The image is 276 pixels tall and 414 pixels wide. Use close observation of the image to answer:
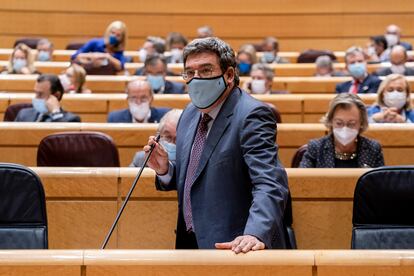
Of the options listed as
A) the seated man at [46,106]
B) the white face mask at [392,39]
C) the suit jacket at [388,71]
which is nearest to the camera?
the seated man at [46,106]

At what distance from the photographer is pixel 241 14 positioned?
10.5 m

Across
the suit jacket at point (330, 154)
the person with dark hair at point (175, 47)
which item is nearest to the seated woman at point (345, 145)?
the suit jacket at point (330, 154)

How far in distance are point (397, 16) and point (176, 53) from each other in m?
3.53

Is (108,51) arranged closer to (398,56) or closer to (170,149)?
(398,56)

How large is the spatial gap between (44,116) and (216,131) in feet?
9.45

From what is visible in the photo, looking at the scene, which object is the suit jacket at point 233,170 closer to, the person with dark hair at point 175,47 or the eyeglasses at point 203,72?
the eyeglasses at point 203,72

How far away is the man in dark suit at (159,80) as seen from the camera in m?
6.08

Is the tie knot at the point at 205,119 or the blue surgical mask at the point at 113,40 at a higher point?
the blue surgical mask at the point at 113,40

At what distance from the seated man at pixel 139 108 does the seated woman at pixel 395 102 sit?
4.19ft

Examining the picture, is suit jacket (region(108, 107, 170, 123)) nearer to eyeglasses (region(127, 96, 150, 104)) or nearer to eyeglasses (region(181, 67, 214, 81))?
eyeglasses (region(127, 96, 150, 104))

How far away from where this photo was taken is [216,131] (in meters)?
2.41

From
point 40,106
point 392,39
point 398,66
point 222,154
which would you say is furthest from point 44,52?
point 222,154

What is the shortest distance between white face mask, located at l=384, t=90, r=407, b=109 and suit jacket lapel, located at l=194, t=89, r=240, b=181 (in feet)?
8.51

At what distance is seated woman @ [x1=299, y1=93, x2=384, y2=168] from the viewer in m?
3.72
